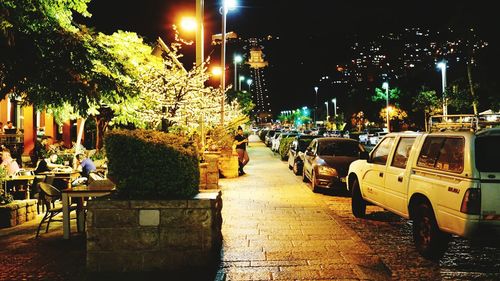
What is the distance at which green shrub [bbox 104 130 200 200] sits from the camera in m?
6.11

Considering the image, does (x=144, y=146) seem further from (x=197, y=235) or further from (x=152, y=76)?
(x=152, y=76)

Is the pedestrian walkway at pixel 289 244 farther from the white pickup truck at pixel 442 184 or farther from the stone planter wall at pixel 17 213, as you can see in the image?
the stone planter wall at pixel 17 213

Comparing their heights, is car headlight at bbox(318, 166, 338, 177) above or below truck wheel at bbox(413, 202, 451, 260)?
above

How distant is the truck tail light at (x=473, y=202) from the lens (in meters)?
5.98

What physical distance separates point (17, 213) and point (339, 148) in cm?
967

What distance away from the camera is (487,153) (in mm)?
6289

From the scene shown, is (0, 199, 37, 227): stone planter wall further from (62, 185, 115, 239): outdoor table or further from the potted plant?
the potted plant

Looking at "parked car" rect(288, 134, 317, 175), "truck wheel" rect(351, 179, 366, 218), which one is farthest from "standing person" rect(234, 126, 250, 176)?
"truck wheel" rect(351, 179, 366, 218)

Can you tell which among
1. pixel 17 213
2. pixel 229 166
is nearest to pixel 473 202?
pixel 17 213

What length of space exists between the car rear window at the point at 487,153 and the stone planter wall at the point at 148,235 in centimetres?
359

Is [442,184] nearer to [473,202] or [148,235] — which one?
[473,202]

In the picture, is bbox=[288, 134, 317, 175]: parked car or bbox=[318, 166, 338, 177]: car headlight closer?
bbox=[318, 166, 338, 177]: car headlight

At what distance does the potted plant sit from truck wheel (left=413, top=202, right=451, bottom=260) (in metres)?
3.22

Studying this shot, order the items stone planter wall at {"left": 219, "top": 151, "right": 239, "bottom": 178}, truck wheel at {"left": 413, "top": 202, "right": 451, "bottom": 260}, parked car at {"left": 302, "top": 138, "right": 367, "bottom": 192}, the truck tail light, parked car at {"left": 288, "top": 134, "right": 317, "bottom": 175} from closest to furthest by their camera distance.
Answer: the truck tail light, truck wheel at {"left": 413, "top": 202, "right": 451, "bottom": 260}, parked car at {"left": 302, "top": 138, "right": 367, "bottom": 192}, stone planter wall at {"left": 219, "top": 151, "right": 239, "bottom": 178}, parked car at {"left": 288, "top": 134, "right": 317, "bottom": 175}
